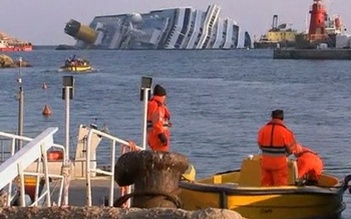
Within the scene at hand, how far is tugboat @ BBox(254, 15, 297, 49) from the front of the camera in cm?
15538

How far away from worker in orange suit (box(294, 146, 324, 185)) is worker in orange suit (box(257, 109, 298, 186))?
2.84 feet

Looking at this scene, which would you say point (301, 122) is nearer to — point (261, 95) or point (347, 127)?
point (347, 127)

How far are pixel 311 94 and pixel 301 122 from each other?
18747 millimetres

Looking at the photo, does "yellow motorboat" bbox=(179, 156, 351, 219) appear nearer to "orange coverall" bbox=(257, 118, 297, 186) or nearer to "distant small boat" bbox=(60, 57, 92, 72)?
"orange coverall" bbox=(257, 118, 297, 186)

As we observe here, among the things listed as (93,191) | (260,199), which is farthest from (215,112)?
(93,191)

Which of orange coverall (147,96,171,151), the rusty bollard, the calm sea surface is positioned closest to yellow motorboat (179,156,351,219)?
orange coverall (147,96,171,151)

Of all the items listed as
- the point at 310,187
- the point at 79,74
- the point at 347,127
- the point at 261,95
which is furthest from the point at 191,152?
the point at 79,74

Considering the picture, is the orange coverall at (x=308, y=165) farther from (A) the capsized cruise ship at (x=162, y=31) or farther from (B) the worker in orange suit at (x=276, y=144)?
(A) the capsized cruise ship at (x=162, y=31)

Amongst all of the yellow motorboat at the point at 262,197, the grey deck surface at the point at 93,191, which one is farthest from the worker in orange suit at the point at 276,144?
the grey deck surface at the point at 93,191

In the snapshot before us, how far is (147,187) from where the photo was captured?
4887mm

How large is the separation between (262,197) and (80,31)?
155707 millimetres

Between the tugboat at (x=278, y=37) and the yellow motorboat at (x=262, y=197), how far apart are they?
13860 centimetres

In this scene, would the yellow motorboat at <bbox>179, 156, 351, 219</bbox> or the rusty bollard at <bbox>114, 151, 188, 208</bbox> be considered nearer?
the rusty bollard at <bbox>114, 151, 188, 208</bbox>

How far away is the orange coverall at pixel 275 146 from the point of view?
37.9ft
